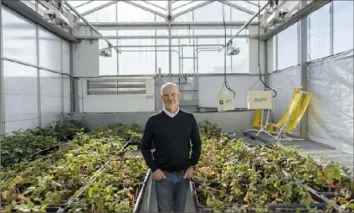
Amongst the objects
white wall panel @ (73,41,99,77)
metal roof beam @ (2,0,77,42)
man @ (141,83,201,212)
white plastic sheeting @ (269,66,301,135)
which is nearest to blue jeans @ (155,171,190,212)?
man @ (141,83,201,212)

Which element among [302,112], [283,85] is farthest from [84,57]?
[302,112]

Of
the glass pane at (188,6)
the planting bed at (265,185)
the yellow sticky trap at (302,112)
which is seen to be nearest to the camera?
the planting bed at (265,185)

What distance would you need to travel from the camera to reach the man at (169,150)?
2533 mm

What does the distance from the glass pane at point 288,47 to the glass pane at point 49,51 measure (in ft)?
20.4

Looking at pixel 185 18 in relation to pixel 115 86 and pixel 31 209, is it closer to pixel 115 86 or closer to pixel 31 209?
pixel 115 86

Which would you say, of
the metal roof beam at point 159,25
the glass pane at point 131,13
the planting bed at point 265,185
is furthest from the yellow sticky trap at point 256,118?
the planting bed at point 265,185

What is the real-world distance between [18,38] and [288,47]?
6506mm

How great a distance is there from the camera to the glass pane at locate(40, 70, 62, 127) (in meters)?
8.20

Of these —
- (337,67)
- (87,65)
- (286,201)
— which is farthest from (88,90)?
(286,201)

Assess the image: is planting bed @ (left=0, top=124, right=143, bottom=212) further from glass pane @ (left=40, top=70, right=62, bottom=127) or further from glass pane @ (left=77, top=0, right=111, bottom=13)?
glass pane @ (left=77, top=0, right=111, bottom=13)

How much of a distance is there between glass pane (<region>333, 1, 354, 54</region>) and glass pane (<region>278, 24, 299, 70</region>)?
2.12m

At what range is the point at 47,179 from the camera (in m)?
2.70

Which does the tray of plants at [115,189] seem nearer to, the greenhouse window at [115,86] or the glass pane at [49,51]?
the glass pane at [49,51]

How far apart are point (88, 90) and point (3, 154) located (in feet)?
19.9
